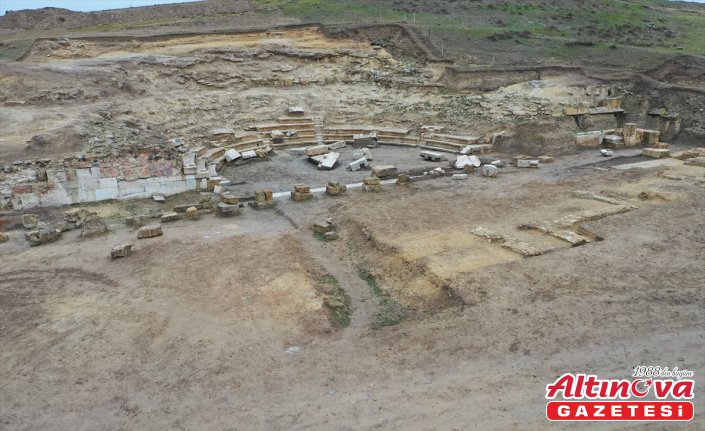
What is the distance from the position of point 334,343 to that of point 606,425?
387 centimetres

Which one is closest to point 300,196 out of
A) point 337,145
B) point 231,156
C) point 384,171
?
point 384,171

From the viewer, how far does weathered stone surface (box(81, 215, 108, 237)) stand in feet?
43.0

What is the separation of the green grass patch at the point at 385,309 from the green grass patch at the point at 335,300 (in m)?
0.53

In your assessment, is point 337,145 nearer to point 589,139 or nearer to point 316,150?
point 316,150

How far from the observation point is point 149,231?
1272 cm

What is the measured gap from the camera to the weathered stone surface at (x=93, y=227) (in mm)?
13109

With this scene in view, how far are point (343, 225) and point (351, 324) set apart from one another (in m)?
4.63

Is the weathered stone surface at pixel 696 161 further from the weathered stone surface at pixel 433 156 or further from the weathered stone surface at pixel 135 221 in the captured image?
the weathered stone surface at pixel 135 221

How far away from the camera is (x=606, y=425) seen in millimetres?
5922

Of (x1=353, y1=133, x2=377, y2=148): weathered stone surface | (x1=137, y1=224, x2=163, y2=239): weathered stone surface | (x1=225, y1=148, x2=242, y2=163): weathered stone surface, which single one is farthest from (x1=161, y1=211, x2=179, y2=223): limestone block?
(x1=353, y1=133, x2=377, y2=148): weathered stone surface

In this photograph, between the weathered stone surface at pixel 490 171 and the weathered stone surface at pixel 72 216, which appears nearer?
the weathered stone surface at pixel 72 216

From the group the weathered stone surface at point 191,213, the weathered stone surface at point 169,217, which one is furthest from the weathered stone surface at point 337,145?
the weathered stone surface at point 169,217

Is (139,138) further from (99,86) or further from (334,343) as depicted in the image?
(334,343)

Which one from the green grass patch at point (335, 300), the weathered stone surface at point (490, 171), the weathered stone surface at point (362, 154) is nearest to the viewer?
the green grass patch at point (335, 300)
